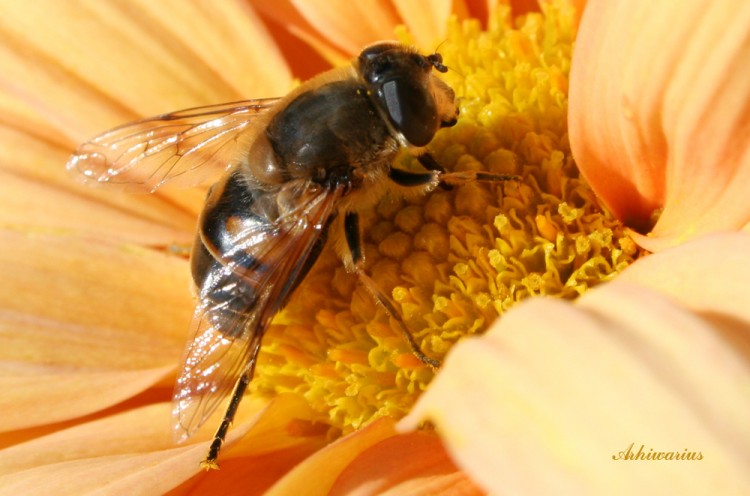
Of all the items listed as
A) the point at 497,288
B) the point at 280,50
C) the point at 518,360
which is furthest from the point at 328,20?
the point at 518,360

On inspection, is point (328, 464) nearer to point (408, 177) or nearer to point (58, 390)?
point (408, 177)

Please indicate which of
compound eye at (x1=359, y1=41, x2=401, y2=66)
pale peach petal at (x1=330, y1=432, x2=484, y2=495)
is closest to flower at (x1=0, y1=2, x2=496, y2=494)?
pale peach petal at (x1=330, y1=432, x2=484, y2=495)

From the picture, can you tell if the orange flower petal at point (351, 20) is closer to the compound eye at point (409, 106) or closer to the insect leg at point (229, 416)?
the compound eye at point (409, 106)

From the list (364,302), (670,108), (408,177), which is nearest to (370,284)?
(364,302)

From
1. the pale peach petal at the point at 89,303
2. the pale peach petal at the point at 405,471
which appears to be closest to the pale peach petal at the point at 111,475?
the pale peach petal at the point at 405,471

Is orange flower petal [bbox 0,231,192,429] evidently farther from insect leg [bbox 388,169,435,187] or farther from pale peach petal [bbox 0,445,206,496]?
insect leg [bbox 388,169,435,187]
